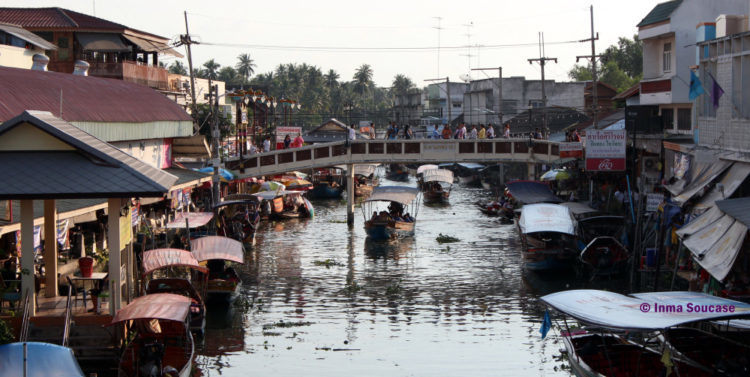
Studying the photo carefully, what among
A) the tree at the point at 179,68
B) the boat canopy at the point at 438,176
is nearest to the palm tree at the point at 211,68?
the tree at the point at 179,68

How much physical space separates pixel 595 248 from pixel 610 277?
122cm

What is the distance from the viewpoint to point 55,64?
48125mm

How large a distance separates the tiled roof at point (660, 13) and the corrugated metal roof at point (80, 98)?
22.4m

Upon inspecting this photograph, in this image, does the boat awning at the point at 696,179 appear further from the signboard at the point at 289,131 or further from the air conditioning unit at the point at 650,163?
the signboard at the point at 289,131

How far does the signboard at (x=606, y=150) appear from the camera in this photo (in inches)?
1385

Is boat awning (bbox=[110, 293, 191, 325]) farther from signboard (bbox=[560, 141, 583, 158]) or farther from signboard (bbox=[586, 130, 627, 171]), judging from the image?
signboard (bbox=[560, 141, 583, 158])

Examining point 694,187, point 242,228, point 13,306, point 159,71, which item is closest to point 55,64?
point 159,71

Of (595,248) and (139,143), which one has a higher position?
(139,143)

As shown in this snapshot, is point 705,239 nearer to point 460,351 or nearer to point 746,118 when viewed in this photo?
point 746,118

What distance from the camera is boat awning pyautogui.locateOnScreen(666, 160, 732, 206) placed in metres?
25.6

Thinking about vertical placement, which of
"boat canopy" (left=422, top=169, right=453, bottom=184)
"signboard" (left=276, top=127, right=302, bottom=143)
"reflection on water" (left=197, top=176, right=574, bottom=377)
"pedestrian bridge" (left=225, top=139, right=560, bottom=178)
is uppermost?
"signboard" (left=276, top=127, right=302, bottom=143)

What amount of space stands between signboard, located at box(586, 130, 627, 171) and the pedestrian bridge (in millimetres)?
12095

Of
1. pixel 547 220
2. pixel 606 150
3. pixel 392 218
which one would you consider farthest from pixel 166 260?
pixel 392 218

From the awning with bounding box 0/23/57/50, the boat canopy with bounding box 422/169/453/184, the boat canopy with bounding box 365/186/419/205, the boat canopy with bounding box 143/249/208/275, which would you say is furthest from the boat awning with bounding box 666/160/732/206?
the boat canopy with bounding box 422/169/453/184
